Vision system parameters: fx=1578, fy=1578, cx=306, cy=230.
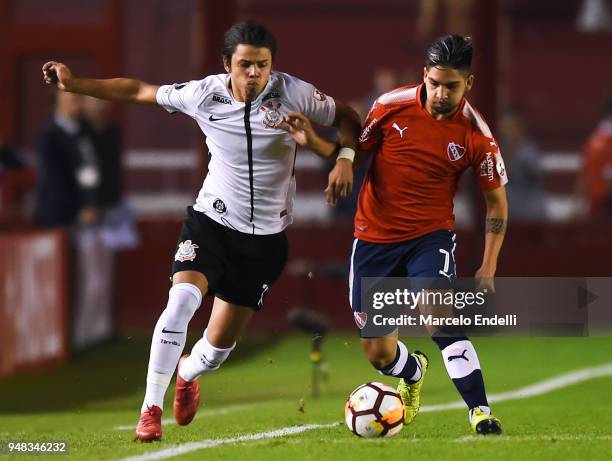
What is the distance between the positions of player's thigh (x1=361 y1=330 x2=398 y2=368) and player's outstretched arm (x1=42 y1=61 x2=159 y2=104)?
189 cm

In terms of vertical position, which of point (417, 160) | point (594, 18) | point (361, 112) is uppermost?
point (417, 160)

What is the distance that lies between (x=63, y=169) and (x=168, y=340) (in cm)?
714

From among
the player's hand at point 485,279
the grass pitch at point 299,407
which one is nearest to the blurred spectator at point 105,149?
the grass pitch at point 299,407

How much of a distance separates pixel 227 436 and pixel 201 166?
846 centimetres

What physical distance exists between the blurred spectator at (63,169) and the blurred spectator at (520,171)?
171 inches

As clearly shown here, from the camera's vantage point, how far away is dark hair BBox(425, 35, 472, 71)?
27.8 feet

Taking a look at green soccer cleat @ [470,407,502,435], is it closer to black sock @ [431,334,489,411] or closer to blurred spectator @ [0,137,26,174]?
black sock @ [431,334,489,411]

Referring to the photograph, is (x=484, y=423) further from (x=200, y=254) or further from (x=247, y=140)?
Result: (x=247, y=140)

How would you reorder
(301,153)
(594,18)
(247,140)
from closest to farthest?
1. (247,140)
2. (301,153)
3. (594,18)

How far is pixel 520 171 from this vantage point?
16.6m

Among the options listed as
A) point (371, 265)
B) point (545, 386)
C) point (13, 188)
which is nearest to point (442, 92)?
point (371, 265)

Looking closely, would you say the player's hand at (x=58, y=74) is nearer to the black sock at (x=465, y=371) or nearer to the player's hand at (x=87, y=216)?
the black sock at (x=465, y=371)

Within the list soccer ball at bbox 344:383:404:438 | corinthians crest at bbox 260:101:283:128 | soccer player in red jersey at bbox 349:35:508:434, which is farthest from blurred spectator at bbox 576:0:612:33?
soccer ball at bbox 344:383:404:438

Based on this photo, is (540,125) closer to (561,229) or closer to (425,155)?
(561,229)
